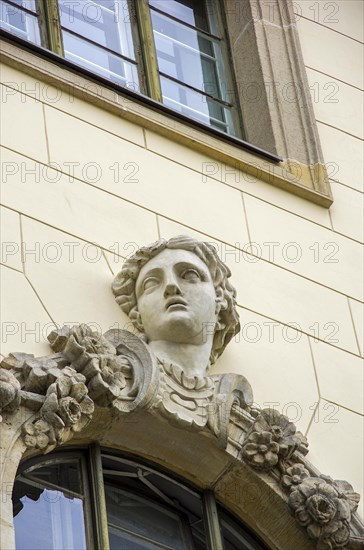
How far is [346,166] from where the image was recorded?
10094mm

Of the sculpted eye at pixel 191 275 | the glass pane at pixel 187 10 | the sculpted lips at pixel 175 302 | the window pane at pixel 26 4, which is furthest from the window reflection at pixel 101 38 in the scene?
the sculpted lips at pixel 175 302

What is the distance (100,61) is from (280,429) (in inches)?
101

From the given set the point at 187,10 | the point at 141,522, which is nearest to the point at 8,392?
the point at 141,522

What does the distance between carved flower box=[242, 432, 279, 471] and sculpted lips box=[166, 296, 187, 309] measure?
2.14 ft

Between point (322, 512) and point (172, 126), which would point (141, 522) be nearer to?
point (322, 512)

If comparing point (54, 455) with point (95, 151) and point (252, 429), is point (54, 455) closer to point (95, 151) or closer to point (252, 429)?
point (252, 429)

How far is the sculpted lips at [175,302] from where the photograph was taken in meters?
8.27

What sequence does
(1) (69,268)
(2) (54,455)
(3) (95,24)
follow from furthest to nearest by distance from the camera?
(3) (95,24) < (1) (69,268) < (2) (54,455)

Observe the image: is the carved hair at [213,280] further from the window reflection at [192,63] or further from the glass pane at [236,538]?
the window reflection at [192,63]

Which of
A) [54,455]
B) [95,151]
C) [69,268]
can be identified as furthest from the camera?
[95,151]

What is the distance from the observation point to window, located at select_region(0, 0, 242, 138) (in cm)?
973

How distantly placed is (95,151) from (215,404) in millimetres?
1539

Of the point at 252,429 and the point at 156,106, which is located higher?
the point at 156,106

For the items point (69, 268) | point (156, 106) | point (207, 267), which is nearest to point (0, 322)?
point (69, 268)
